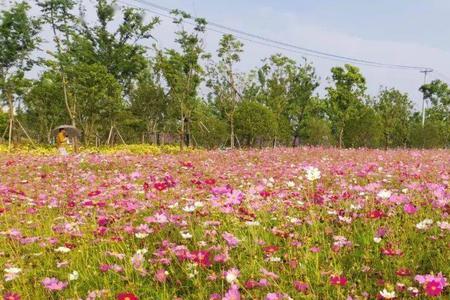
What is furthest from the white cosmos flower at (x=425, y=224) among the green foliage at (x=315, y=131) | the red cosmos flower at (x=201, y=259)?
the green foliage at (x=315, y=131)

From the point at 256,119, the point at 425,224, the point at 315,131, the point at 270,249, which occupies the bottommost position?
the point at 270,249

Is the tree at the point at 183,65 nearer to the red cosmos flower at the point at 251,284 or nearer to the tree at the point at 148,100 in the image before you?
the tree at the point at 148,100

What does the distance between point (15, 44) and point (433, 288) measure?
29.2 meters

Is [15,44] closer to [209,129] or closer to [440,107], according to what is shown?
[209,129]

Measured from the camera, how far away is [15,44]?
89.9 feet


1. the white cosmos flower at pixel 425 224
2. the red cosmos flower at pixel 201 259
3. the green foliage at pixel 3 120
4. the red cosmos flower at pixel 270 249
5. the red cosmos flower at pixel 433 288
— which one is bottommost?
the red cosmos flower at pixel 201 259

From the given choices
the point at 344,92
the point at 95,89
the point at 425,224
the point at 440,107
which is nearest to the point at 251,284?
the point at 425,224

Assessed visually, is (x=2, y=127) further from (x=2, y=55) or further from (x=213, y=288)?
(x=213, y=288)

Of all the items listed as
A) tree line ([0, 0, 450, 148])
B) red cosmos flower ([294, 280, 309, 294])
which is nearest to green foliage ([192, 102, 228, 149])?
tree line ([0, 0, 450, 148])

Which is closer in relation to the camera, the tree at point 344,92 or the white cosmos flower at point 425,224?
the white cosmos flower at point 425,224

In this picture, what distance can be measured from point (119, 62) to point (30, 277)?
33855 millimetres

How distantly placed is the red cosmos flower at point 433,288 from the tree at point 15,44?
27.1 metres

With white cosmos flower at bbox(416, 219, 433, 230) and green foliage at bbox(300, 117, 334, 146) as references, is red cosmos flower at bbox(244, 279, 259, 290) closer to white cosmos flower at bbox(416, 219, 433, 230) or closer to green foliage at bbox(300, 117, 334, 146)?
white cosmos flower at bbox(416, 219, 433, 230)

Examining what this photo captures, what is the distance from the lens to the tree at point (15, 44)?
26.7 m
